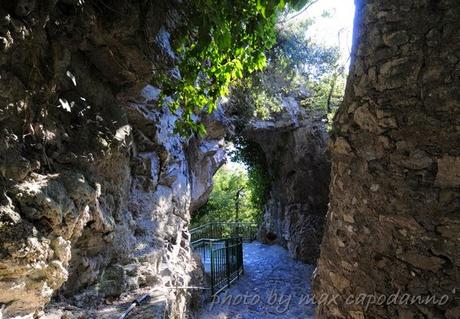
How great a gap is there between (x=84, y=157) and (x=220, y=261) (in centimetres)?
476

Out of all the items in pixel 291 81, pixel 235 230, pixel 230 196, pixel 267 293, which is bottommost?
pixel 267 293

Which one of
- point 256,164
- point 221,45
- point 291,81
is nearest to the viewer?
point 221,45

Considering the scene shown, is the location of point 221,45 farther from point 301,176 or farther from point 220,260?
point 301,176

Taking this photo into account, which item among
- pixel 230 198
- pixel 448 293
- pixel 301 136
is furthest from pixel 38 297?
pixel 230 198

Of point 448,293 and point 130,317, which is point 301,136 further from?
point 448,293

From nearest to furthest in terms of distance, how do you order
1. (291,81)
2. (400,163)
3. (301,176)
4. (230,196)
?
(400,163), (291,81), (301,176), (230,196)

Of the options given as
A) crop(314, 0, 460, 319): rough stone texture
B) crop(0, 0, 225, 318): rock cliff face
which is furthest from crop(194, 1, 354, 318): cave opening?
crop(314, 0, 460, 319): rough stone texture

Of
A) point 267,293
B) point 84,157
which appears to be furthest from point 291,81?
point 84,157

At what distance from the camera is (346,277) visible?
2082 mm

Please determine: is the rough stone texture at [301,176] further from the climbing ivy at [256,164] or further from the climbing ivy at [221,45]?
the climbing ivy at [221,45]

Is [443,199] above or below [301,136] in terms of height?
below

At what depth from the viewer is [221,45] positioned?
2443mm

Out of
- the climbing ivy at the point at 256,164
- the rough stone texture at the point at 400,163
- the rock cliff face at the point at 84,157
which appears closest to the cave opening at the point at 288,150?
the climbing ivy at the point at 256,164

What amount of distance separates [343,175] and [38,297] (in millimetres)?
2224
